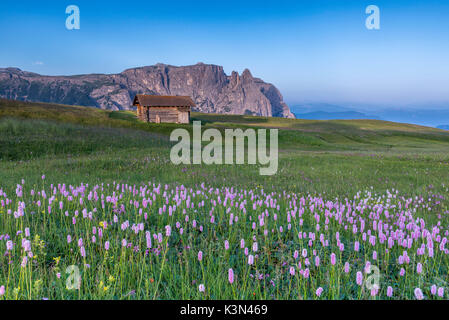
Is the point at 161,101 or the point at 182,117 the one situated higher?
the point at 161,101

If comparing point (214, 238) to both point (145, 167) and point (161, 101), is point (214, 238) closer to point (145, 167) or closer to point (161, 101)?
point (145, 167)

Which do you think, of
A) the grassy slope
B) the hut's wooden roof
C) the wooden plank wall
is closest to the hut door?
the wooden plank wall

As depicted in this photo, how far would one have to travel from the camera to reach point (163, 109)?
63.7 metres

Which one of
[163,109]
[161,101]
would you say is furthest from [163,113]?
[161,101]

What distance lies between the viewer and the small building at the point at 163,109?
2443 inches

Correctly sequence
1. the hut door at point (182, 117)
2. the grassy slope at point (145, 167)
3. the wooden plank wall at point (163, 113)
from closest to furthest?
1. the grassy slope at point (145, 167)
2. the wooden plank wall at point (163, 113)
3. the hut door at point (182, 117)

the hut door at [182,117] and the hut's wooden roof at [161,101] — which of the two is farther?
the hut door at [182,117]

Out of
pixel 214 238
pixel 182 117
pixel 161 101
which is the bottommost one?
pixel 214 238

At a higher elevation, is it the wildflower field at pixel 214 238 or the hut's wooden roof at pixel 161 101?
the hut's wooden roof at pixel 161 101

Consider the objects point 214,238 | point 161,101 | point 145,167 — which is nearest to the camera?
point 214,238

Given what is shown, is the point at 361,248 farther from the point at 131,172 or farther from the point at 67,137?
the point at 67,137

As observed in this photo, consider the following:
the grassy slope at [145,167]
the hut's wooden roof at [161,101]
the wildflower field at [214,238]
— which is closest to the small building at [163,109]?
the hut's wooden roof at [161,101]

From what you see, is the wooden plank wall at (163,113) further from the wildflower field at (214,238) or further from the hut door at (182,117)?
the wildflower field at (214,238)

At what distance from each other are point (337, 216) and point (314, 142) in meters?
39.4
